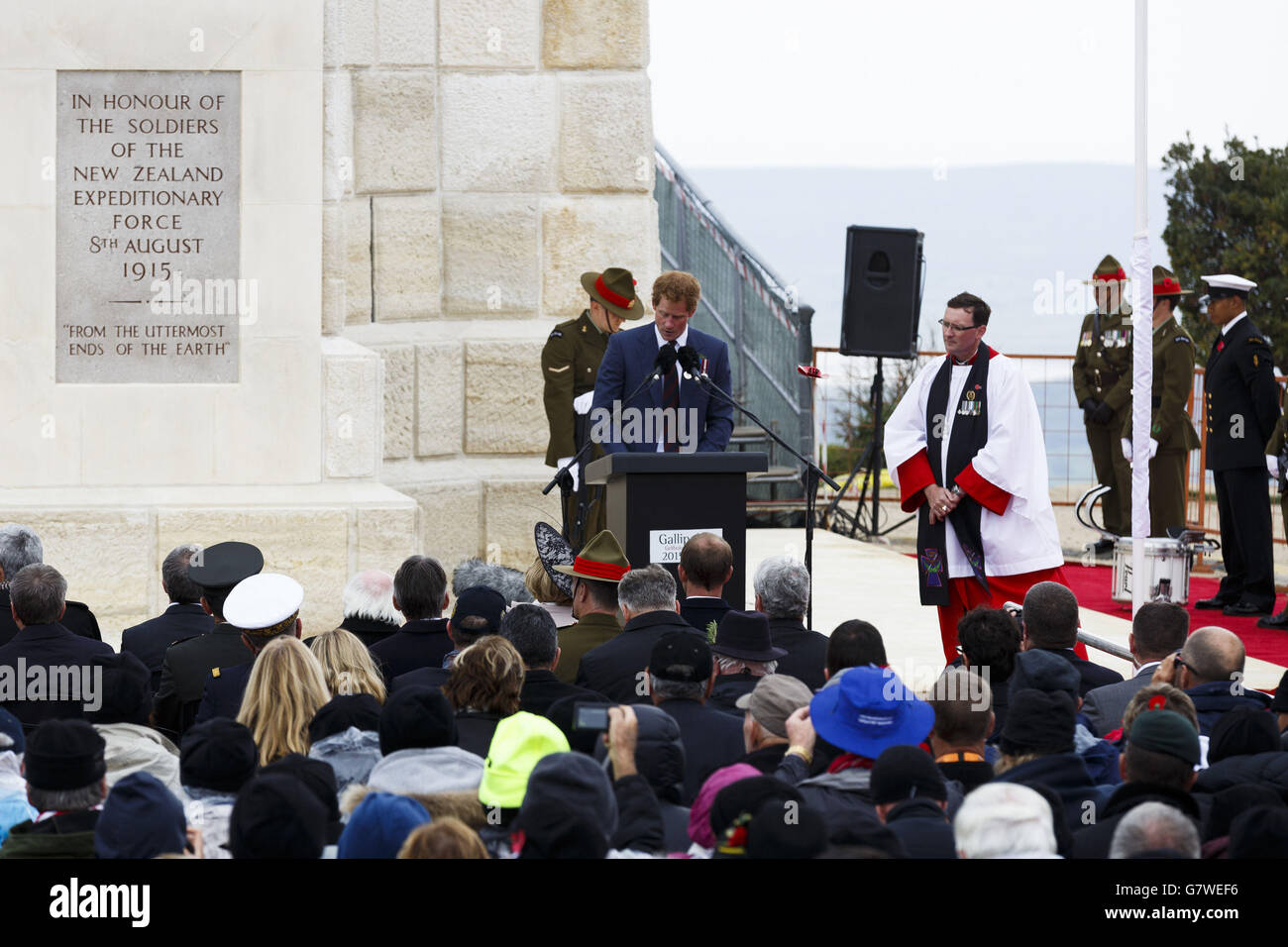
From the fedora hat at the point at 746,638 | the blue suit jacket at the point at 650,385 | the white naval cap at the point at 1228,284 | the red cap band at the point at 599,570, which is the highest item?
the white naval cap at the point at 1228,284

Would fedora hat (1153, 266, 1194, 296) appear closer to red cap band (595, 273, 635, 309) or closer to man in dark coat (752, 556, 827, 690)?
red cap band (595, 273, 635, 309)

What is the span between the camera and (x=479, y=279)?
1120 centimetres

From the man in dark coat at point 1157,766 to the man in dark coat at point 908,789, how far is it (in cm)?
32

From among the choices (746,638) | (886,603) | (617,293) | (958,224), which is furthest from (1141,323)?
(958,224)

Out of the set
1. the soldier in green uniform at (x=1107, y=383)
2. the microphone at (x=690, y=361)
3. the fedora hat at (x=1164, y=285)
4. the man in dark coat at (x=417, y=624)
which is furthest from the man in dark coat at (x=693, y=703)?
the soldier in green uniform at (x=1107, y=383)

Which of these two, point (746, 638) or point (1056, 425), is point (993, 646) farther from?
point (1056, 425)

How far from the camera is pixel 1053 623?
5.39 meters

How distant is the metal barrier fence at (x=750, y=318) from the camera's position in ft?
48.8

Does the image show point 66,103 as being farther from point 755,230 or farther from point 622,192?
point 755,230

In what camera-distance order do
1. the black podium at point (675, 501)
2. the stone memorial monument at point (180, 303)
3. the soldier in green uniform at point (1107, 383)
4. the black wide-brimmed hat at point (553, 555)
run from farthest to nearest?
the soldier in green uniform at point (1107, 383) < the stone memorial monument at point (180, 303) < the black podium at point (675, 501) < the black wide-brimmed hat at point (553, 555)

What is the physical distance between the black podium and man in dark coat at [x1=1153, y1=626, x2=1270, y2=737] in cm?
237

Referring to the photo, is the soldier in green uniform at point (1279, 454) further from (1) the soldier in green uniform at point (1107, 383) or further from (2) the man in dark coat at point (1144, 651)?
(2) the man in dark coat at point (1144, 651)

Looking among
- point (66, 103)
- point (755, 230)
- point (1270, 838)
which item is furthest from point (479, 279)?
point (755, 230)

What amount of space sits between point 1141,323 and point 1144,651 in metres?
3.21
